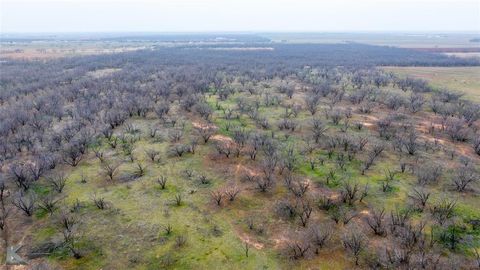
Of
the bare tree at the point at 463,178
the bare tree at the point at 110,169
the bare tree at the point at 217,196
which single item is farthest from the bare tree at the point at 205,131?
the bare tree at the point at 463,178

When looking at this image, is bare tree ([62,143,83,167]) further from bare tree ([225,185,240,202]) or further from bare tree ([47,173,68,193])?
bare tree ([225,185,240,202])

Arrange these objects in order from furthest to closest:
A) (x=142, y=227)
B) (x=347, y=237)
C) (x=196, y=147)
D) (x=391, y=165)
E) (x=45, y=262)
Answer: (x=196, y=147) → (x=391, y=165) → (x=142, y=227) → (x=347, y=237) → (x=45, y=262)

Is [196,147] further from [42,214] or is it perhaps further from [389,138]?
[389,138]

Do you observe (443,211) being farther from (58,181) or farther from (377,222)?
(58,181)

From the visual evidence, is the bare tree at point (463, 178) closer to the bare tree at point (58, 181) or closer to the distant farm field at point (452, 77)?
the bare tree at point (58, 181)

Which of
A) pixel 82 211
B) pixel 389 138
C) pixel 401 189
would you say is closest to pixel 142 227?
pixel 82 211
